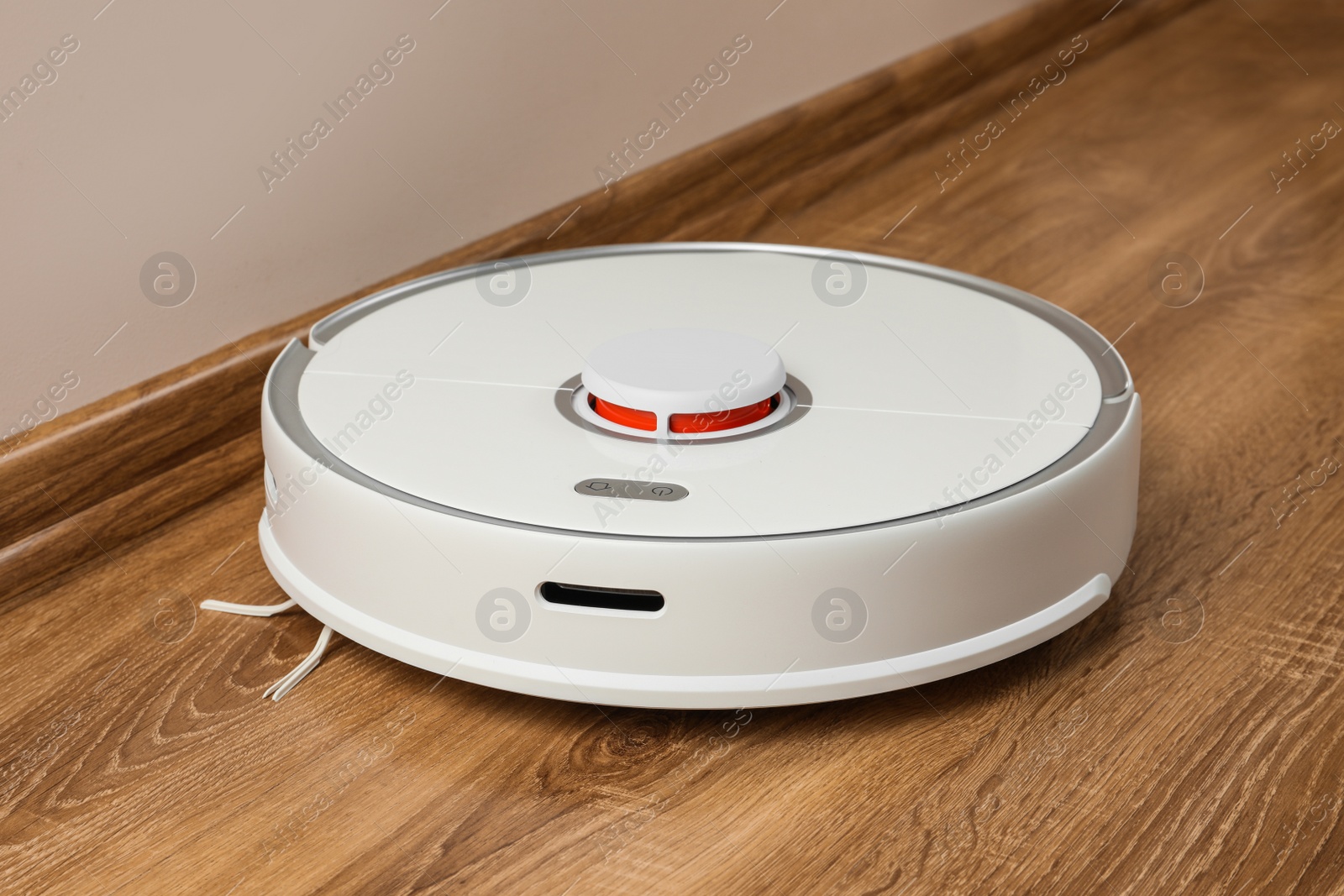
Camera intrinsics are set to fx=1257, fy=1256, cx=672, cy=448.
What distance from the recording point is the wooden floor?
1.96 ft

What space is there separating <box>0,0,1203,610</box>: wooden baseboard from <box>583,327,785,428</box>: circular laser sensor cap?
37 centimetres

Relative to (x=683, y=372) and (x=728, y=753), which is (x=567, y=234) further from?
(x=728, y=753)

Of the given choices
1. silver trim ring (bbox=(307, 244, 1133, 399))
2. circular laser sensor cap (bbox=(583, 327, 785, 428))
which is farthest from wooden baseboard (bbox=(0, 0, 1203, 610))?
circular laser sensor cap (bbox=(583, 327, 785, 428))

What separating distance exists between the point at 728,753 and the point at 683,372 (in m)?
0.22

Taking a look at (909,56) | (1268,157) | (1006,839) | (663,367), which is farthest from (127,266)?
(1268,157)

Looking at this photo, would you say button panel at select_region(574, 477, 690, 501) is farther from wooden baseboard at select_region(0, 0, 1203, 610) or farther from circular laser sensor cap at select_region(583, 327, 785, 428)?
wooden baseboard at select_region(0, 0, 1203, 610)

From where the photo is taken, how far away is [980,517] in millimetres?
642

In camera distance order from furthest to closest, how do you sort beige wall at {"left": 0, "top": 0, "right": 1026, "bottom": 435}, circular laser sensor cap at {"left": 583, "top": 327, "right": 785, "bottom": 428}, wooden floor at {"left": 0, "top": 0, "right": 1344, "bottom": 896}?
beige wall at {"left": 0, "top": 0, "right": 1026, "bottom": 435}, circular laser sensor cap at {"left": 583, "top": 327, "right": 785, "bottom": 428}, wooden floor at {"left": 0, "top": 0, "right": 1344, "bottom": 896}

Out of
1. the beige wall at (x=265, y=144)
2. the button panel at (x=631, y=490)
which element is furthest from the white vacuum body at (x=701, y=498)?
the beige wall at (x=265, y=144)

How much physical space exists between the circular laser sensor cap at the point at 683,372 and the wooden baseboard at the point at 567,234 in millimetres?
369

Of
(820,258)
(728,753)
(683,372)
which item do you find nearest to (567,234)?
(820,258)

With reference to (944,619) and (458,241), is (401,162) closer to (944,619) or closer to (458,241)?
(458,241)

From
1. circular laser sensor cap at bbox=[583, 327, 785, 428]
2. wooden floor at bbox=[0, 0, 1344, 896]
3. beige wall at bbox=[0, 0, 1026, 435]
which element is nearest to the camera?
wooden floor at bbox=[0, 0, 1344, 896]

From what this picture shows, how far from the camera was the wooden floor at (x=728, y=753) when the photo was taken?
60 centimetres
